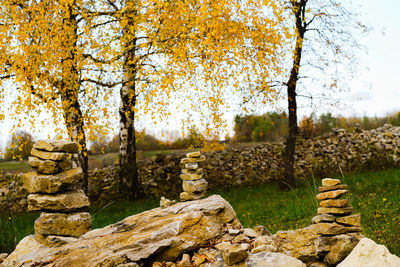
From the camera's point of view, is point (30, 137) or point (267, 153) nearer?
point (30, 137)

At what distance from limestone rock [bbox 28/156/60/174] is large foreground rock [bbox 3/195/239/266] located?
1.38 metres

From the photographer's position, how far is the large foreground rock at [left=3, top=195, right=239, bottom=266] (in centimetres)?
406

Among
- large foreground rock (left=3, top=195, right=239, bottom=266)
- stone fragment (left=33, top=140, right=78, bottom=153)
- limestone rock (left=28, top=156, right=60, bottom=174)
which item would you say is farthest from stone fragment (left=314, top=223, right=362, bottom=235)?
limestone rock (left=28, top=156, right=60, bottom=174)

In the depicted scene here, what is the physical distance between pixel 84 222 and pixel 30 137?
7399 mm

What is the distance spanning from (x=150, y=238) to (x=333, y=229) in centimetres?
250

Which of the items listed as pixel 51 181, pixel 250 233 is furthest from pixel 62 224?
pixel 250 233

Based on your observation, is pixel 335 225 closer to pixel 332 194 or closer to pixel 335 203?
pixel 335 203

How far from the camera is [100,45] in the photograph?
1012 centimetres

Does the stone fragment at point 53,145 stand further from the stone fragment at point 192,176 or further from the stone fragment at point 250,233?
the stone fragment at point 250,233

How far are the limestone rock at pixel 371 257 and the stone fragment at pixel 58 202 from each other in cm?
439

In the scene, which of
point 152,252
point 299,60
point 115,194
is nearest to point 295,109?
point 299,60

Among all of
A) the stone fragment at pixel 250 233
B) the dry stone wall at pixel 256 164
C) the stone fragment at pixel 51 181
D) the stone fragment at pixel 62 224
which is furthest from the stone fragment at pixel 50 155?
the dry stone wall at pixel 256 164

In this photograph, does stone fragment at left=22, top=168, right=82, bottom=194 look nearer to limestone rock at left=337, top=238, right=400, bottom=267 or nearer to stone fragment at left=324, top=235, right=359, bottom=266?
stone fragment at left=324, top=235, right=359, bottom=266

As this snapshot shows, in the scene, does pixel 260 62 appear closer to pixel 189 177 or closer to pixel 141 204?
pixel 189 177
